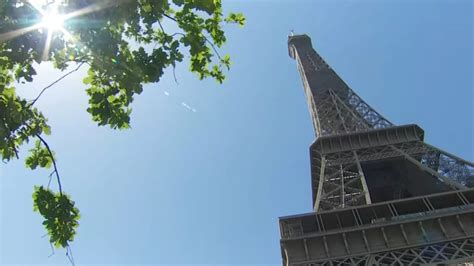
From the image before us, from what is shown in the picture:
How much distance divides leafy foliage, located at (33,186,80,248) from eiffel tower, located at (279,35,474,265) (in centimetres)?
1420

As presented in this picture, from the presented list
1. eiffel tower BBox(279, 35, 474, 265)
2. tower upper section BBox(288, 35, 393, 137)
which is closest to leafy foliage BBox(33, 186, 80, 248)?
eiffel tower BBox(279, 35, 474, 265)

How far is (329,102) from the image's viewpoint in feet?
140

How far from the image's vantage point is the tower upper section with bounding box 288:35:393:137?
37.1 metres

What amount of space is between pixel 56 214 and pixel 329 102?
38284mm

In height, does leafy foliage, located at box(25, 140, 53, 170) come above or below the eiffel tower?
below

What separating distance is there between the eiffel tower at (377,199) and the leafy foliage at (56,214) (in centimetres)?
1420

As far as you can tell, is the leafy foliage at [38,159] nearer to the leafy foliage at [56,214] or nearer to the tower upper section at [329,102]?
the leafy foliage at [56,214]

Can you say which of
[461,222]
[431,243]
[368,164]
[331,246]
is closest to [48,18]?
[331,246]

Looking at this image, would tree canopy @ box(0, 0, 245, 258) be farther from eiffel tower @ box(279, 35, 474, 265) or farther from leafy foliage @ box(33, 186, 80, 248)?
eiffel tower @ box(279, 35, 474, 265)

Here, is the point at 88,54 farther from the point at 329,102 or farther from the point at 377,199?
the point at 329,102

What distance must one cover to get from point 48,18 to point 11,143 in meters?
1.91

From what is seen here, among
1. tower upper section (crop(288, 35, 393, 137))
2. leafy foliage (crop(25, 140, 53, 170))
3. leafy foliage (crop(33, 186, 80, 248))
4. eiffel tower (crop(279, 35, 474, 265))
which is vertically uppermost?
tower upper section (crop(288, 35, 393, 137))

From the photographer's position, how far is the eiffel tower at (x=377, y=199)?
19.1 m

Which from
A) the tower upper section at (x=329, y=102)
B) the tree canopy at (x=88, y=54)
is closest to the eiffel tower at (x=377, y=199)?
the tower upper section at (x=329, y=102)
